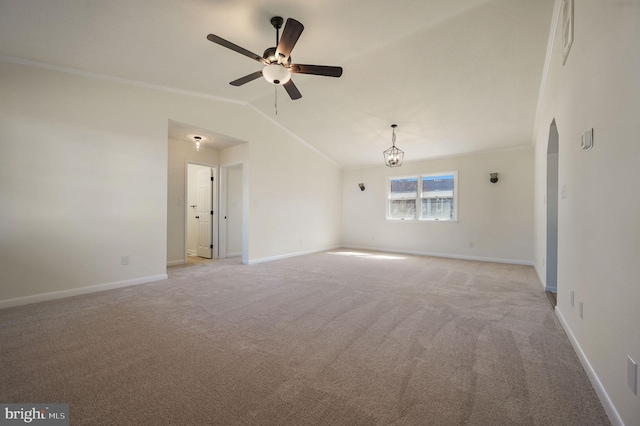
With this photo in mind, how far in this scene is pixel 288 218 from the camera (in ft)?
21.5

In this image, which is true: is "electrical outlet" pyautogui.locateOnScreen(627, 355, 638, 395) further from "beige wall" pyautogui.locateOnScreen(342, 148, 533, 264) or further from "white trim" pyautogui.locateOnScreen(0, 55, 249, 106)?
"white trim" pyautogui.locateOnScreen(0, 55, 249, 106)

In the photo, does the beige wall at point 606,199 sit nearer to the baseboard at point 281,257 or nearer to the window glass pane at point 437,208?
the window glass pane at point 437,208

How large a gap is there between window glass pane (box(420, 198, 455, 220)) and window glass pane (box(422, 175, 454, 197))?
0.13 metres

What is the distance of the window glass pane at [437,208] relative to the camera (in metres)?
6.67

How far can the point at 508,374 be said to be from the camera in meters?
1.74

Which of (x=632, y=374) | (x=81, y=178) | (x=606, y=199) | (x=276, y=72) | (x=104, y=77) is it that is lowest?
(x=632, y=374)

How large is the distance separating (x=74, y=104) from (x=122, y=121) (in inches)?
20.7

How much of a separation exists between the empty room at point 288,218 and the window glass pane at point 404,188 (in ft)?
3.44

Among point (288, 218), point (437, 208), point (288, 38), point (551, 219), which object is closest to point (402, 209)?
point (437, 208)

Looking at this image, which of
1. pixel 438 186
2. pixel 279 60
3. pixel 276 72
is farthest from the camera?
pixel 438 186

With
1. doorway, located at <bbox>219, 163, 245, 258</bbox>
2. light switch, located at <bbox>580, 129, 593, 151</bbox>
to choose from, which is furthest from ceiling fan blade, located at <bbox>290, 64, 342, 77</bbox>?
doorway, located at <bbox>219, 163, 245, 258</bbox>

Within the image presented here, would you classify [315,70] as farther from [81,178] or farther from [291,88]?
[81,178]

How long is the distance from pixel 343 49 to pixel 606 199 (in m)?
3.09

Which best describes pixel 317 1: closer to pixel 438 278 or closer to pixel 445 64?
pixel 445 64
